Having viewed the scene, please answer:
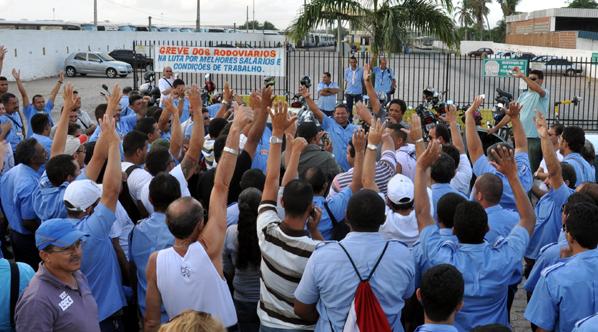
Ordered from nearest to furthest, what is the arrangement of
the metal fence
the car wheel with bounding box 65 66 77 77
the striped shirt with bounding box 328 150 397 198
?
the striped shirt with bounding box 328 150 397 198
the metal fence
the car wheel with bounding box 65 66 77 77

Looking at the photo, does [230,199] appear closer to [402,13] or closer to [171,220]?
[171,220]

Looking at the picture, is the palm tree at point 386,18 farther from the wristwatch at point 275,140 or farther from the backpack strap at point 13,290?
the backpack strap at point 13,290

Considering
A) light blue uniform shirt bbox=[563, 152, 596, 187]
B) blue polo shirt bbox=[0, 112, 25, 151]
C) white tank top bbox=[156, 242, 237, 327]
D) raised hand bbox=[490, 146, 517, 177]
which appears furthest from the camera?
blue polo shirt bbox=[0, 112, 25, 151]

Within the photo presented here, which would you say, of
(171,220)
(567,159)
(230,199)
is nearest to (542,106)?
(567,159)

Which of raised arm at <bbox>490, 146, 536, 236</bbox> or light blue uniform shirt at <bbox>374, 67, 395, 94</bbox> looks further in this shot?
light blue uniform shirt at <bbox>374, 67, 395, 94</bbox>

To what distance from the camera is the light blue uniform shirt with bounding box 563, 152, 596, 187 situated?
626cm

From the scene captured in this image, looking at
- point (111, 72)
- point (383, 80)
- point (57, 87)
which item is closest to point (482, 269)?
point (57, 87)

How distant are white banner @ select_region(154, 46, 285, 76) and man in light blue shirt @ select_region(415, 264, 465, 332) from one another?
1368 cm

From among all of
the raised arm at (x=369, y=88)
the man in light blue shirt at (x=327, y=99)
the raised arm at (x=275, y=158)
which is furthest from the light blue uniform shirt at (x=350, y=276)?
the man in light blue shirt at (x=327, y=99)

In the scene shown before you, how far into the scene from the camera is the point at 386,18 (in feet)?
53.3

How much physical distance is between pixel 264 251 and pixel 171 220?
1.88ft

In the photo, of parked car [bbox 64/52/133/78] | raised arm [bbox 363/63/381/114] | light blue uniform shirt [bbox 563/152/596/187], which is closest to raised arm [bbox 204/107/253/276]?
light blue uniform shirt [bbox 563/152/596/187]

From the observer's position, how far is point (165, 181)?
461 centimetres

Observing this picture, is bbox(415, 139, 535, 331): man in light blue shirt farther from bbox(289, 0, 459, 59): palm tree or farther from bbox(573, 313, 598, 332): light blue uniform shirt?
bbox(289, 0, 459, 59): palm tree
